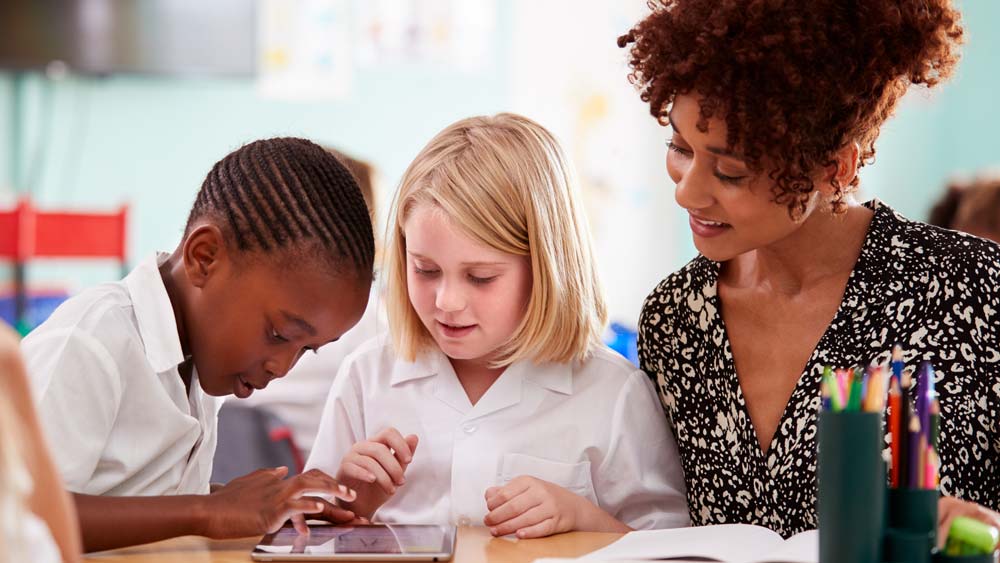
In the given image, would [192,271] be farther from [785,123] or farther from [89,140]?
[89,140]

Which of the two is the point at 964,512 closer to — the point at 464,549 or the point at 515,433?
the point at 464,549

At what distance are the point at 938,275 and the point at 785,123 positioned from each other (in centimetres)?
27

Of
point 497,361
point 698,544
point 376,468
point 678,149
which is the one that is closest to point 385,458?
point 376,468

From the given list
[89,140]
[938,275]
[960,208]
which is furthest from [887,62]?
[89,140]

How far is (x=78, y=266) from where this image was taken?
4.04m

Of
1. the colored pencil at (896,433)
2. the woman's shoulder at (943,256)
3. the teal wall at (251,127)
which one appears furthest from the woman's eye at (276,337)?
the teal wall at (251,127)

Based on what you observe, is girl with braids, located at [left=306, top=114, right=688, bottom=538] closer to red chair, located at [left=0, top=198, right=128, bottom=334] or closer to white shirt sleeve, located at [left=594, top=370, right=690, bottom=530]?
white shirt sleeve, located at [left=594, top=370, right=690, bottom=530]

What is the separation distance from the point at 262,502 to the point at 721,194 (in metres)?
0.58

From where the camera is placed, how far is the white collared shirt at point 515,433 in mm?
1339

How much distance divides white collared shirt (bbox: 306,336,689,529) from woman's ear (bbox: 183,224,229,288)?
1.15 ft

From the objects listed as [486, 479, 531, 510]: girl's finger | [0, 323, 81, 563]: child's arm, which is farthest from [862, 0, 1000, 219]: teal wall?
[0, 323, 81, 563]: child's arm

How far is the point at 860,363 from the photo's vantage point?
4.03ft

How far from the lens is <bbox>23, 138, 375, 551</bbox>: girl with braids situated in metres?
0.99

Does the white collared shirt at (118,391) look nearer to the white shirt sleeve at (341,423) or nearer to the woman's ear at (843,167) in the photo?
the white shirt sleeve at (341,423)
